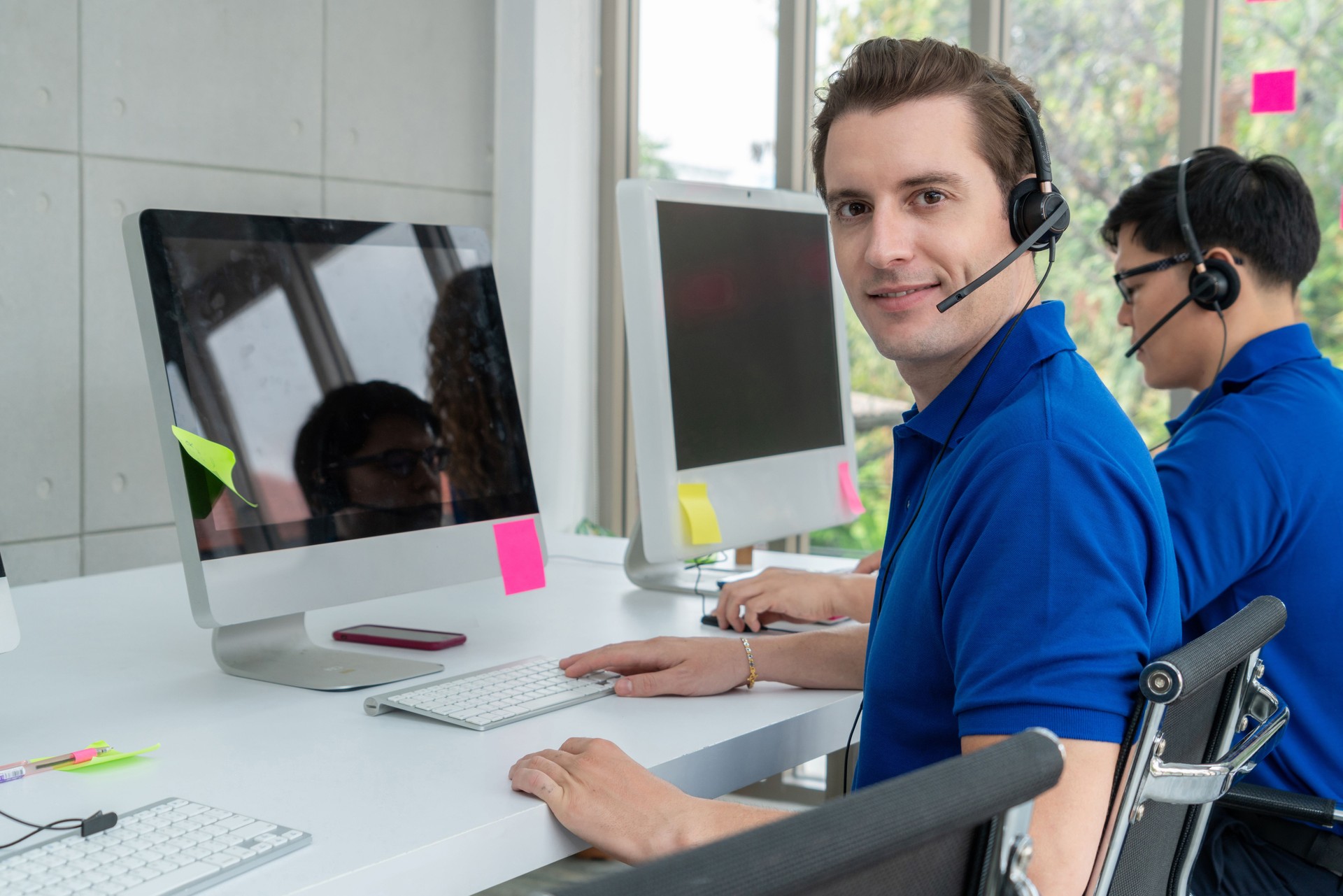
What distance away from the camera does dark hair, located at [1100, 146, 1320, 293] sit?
1684 mm

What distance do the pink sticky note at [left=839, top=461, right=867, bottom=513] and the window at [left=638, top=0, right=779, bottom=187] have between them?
1.55 m

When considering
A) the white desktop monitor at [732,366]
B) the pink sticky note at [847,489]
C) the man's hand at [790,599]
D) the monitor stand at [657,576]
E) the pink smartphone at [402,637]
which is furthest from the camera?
the pink sticky note at [847,489]

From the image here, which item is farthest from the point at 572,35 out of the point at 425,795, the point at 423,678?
the point at 425,795

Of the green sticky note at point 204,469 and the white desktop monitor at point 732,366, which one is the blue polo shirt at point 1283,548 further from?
the green sticky note at point 204,469

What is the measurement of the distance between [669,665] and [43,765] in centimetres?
61

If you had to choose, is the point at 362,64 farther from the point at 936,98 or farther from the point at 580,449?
the point at 936,98

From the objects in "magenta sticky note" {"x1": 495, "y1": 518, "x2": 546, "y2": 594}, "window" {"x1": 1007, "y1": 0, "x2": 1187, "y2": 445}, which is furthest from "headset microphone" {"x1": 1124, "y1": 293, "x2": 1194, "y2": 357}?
"window" {"x1": 1007, "y1": 0, "x2": 1187, "y2": 445}

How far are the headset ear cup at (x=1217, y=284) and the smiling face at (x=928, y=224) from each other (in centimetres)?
71

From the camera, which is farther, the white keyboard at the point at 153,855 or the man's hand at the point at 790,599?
the man's hand at the point at 790,599

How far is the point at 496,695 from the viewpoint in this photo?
1.21 meters

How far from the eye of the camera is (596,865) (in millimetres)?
2518

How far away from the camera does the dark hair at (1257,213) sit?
1684mm

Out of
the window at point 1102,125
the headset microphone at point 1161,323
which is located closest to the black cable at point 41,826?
the headset microphone at point 1161,323

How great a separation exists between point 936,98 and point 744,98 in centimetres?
244
